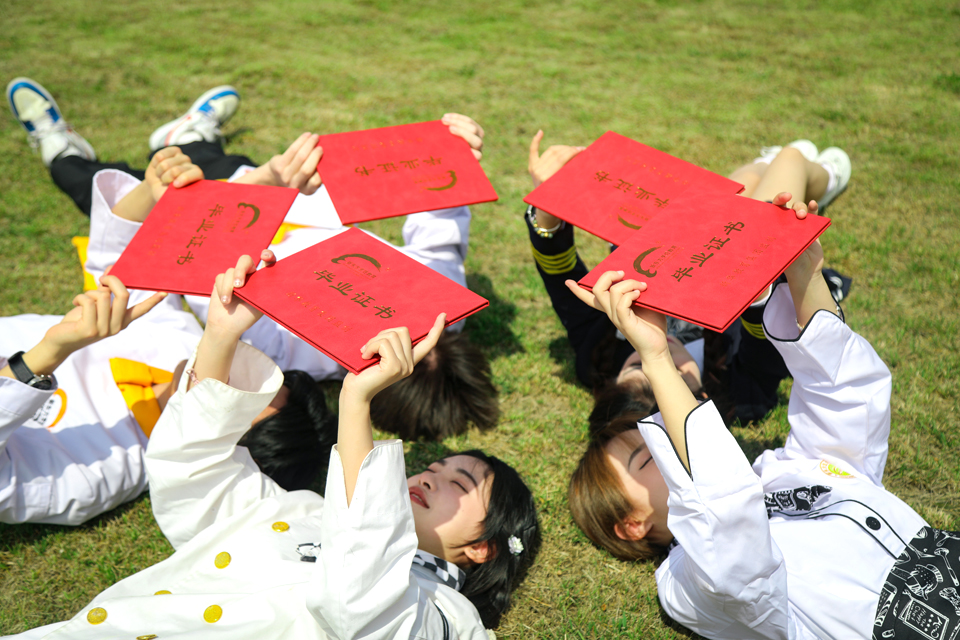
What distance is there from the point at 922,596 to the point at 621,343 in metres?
1.30

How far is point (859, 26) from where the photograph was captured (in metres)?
5.57

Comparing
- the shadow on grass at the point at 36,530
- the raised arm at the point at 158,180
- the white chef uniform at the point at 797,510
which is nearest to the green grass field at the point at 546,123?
the shadow on grass at the point at 36,530

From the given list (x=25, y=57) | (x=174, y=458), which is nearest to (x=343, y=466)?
(x=174, y=458)

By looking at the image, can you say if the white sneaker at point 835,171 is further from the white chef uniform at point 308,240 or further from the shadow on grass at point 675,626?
the shadow on grass at point 675,626

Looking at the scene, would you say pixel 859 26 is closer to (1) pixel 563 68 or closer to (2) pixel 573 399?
(1) pixel 563 68

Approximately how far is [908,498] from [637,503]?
100 centimetres

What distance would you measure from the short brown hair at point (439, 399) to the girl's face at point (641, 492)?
66 centimetres

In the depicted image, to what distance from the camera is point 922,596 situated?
1551 mm

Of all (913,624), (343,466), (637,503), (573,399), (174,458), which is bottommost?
(573,399)

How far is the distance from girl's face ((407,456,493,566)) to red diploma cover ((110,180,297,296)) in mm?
851

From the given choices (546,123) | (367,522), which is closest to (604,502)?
(367,522)

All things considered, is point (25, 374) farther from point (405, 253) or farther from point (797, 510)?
point (797, 510)

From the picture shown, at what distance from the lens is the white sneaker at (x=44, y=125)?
12.0ft

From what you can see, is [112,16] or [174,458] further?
[112,16]
